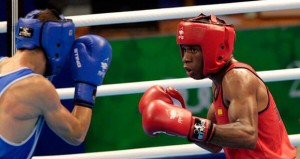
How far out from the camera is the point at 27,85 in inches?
95.6

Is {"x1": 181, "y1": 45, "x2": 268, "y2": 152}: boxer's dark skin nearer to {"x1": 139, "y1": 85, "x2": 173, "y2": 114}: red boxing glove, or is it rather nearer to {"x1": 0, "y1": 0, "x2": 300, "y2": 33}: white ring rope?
{"x1": 139, "y1": 85, "x2": 173, "y2": 114}: red boxing glove

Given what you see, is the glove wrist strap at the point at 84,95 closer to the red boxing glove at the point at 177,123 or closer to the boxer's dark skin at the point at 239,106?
the red boxing glove at the point at 177,123

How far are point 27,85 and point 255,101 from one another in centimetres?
79

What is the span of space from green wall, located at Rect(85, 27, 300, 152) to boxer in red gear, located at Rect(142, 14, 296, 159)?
4.54 feet

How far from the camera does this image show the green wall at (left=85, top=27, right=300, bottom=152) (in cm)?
404

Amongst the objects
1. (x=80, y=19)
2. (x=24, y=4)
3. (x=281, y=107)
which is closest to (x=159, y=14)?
(x=80, y=19)

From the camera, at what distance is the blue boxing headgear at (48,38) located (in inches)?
99.0

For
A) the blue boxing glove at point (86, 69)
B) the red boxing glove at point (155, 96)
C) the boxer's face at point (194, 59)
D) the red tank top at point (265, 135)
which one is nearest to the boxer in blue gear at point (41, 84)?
the blue boxing glove at point (86, 69)

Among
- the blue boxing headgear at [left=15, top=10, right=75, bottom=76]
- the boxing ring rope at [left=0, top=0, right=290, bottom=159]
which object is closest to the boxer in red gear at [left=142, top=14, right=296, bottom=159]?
the blue boxing headgear at [left=15, top=10, right=75, bottom=76]

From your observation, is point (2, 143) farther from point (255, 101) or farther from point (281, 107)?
point (281, 107)

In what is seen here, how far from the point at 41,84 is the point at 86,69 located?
24 cm

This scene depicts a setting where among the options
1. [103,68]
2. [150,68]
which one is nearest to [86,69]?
[103,68]

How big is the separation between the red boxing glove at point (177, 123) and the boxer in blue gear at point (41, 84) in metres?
0.26

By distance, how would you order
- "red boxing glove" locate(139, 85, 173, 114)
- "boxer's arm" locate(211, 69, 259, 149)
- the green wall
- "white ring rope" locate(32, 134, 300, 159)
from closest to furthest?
"boxer's arm" locate(211, 69, 259, 149) → "red boxing glove" locate(139, 85, 173, 114) → "white ring rope" locate(32, 134, 300, 159) → the green wall
